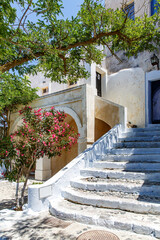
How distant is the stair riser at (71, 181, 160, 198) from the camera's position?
4.01 metres

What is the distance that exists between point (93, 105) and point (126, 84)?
3.11 m

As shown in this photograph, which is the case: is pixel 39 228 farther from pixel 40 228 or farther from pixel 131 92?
pixel 131 92

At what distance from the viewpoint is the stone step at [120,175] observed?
14.7ft

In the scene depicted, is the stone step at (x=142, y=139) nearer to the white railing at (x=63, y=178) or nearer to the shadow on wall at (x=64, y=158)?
the white railing at (x=63, y=178)

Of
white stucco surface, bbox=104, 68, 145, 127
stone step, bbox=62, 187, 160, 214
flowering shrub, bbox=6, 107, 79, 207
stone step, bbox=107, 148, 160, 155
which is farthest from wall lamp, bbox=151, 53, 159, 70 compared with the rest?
stone step, bbox=62, 187, 160, 214

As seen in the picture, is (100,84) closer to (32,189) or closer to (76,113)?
(76,113)

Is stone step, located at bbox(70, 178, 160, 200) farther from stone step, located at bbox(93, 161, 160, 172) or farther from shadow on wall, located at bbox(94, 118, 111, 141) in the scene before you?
shadow on wall, located at bbox(94, 118, 111, 141)

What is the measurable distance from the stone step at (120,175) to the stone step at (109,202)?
0.71 metres

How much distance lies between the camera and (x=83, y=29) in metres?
6.31

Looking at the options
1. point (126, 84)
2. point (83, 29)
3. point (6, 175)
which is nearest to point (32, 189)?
point (6, 175)

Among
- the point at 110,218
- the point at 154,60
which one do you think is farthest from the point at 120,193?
the point at 154,60

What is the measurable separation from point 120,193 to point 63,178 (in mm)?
1523

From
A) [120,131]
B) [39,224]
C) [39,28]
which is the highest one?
[39,28]

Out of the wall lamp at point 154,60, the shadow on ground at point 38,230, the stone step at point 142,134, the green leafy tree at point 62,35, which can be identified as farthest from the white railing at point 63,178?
A: the wall lamp at point 154,60
